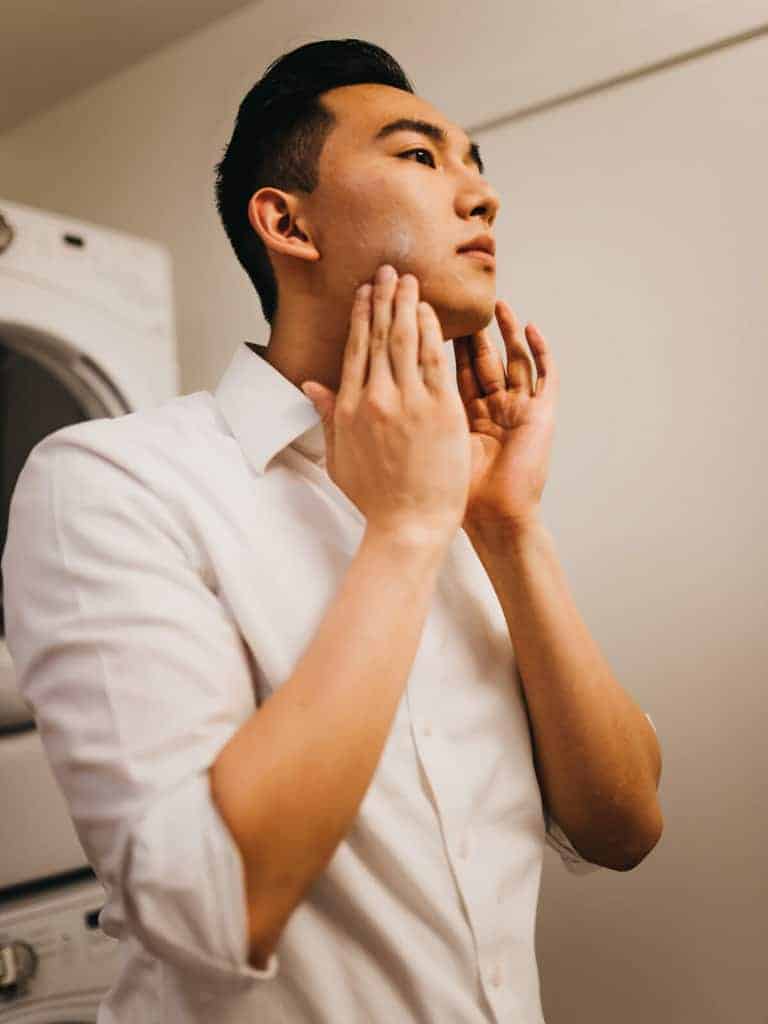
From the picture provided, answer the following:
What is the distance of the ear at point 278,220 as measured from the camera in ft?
2.71

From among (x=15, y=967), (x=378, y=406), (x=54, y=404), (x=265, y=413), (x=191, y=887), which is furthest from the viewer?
(x=54, y=404)

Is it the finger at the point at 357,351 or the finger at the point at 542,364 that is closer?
the finger at the point at 357,351

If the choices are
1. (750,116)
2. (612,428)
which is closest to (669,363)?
(612,428)

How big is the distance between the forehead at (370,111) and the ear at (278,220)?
82 mm

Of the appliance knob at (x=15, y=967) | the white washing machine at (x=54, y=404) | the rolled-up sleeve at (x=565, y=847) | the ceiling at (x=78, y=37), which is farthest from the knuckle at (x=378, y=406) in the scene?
the ceiling at (x=78, y=37)

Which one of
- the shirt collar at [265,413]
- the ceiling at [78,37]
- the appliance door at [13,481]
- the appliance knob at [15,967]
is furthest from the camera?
the ceiling at [78,37]

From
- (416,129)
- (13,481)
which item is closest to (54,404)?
(13,481)

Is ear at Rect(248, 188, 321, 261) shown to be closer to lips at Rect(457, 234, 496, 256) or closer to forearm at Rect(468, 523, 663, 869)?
lips at Rect(457, 234, 496, 256)

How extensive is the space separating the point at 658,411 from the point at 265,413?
78 cm

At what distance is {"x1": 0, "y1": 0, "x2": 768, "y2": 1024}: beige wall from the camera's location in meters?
1.24

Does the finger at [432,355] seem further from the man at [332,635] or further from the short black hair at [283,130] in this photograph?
the short black hair at [283,130]

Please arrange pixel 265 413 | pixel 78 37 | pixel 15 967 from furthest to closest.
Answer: pixel 78 37 → pixel 15 967 → pixel 265 413

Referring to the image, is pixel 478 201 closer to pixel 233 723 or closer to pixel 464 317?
pixel 464 317

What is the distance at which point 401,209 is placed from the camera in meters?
0.78
